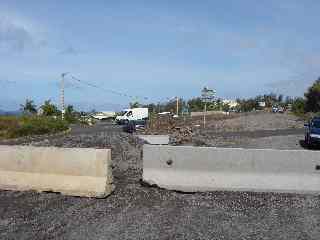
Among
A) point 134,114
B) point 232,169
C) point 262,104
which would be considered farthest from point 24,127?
point 262,104

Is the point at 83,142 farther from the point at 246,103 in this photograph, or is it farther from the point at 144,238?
the point at 246,103

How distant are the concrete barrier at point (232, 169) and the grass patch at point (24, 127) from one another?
1144 inches

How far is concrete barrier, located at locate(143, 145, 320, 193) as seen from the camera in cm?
970

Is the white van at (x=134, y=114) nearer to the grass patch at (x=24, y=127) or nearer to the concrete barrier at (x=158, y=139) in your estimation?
the grass patch at (x=24, y=127)

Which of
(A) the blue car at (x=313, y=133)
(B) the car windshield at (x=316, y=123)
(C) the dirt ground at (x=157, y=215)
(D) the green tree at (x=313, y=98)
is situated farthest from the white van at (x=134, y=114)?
(C) the dirt ground at (x=157, y=215)

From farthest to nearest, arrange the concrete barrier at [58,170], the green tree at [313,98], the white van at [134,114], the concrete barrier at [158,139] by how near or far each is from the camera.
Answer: the green tree at [313,98]
the white van at [134,114]
the concrete barrier at [158,139]
the concrete barrier at [58,170]

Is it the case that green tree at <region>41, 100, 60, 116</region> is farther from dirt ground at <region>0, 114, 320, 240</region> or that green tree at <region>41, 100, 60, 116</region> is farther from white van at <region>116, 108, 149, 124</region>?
dirt ground at <region>0, 114, 320, 240</region>

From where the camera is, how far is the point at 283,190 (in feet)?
31.7

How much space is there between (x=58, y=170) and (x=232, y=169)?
3.38m

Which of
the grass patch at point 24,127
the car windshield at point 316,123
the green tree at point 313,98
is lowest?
the grass patch at point 24,127

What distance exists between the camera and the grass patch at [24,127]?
38281 millimetres

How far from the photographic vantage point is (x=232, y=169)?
9836 millimetres

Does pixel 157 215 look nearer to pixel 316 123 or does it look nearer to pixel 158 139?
pixel 158 139

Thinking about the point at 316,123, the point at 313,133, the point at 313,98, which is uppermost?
the point at 313,98
